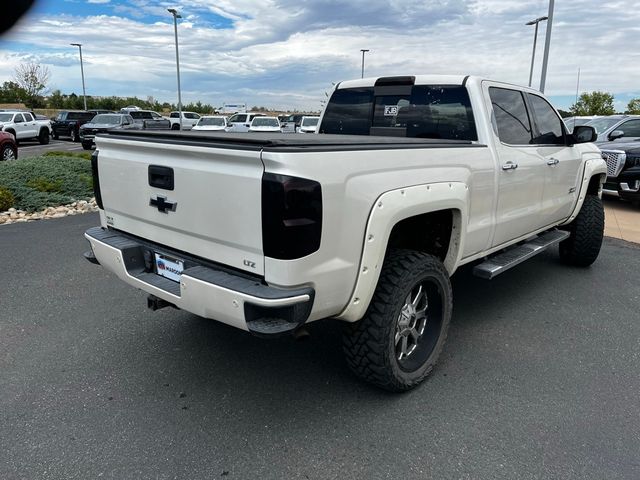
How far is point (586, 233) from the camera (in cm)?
556

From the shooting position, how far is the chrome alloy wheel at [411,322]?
10.0 feet

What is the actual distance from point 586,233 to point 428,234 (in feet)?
9.72

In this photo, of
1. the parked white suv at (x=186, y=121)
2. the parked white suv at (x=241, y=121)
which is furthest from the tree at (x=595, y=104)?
the parked white suv at (x=186, y=121)

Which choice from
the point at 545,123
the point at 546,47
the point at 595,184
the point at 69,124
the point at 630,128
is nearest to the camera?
the point at 545,123

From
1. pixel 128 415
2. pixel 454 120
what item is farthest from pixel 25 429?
pixel 454 120

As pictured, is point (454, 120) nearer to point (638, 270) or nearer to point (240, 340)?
point (240, 340)

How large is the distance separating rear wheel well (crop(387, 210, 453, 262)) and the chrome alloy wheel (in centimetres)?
36

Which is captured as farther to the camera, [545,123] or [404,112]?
[545,123]

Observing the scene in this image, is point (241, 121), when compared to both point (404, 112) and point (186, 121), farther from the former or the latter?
point (404, 112)

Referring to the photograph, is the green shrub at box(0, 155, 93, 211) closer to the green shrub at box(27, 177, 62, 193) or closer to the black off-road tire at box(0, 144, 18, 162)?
the green shrub at box(27, 177, 62, 193)

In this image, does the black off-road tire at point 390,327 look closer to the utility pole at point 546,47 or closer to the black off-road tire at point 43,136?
Result: the utility pole at point 546,47

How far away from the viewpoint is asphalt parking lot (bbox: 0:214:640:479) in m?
2.49

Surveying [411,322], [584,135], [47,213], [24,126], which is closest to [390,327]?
[411,322]

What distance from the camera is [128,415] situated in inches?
112
